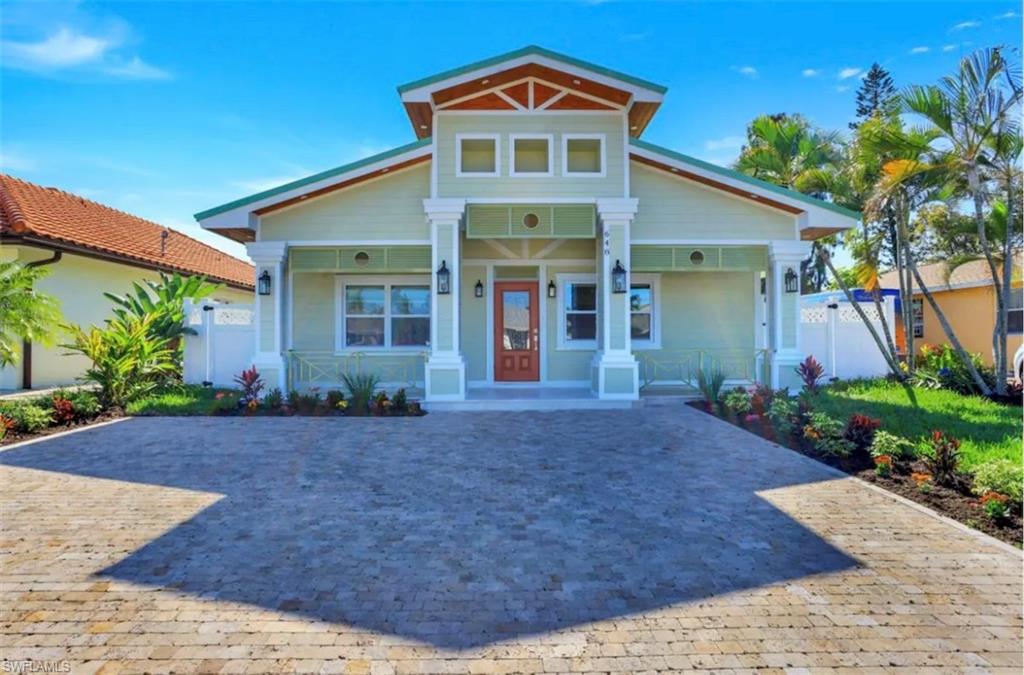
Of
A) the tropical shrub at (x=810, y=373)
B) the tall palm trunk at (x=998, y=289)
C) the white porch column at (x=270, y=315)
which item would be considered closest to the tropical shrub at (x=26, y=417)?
the white porch column at (x=270, y=315)

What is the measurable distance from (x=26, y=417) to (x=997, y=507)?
1212cm

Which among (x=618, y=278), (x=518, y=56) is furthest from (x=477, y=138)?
(x=618, y=278)

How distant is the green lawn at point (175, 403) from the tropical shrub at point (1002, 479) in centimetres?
1107

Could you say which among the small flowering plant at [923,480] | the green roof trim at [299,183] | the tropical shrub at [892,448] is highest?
the green roof trim at [299,183]

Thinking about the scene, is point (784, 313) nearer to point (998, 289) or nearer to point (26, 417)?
point (998, 289)

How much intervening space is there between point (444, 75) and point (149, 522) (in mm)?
8616

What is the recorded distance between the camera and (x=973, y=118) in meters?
9.95

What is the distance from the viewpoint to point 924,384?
1173cm

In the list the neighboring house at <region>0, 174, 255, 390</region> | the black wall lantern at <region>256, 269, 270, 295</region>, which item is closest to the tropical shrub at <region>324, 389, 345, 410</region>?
the black wall lantern at <region>256, 269, 270, 295</region>

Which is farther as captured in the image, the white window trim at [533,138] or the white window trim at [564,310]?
the white window trim at [564,310]

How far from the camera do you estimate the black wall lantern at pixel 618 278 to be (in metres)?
10.4

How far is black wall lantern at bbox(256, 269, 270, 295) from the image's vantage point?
418 inches

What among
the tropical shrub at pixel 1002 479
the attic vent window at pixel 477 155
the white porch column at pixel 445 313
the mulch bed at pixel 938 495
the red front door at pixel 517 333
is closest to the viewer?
the mulch bed at pixel 938 495

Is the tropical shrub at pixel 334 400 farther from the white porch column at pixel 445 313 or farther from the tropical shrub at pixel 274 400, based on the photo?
the white porch column at pixel 445 313
